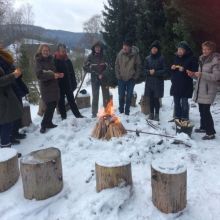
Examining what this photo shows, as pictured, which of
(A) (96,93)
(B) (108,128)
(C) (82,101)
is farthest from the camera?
(C) (82,101)

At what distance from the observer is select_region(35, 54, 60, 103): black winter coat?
23.8 feet

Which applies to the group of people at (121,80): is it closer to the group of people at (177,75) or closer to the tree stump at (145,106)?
the group of people at (177,75)

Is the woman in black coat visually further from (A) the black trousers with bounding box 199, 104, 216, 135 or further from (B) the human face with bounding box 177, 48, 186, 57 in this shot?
(A) the black trousers with bounding box 199, 104, 216, 135

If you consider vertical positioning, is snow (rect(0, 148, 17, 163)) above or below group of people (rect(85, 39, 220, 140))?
below

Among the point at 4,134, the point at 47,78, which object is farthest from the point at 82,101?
the point at 4,134

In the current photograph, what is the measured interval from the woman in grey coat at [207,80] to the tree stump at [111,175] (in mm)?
3018

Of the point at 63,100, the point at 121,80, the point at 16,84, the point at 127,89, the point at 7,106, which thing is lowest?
the point at 63,100

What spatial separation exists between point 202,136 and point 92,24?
6321 cm

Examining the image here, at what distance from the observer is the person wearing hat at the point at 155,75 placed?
26.9 feet

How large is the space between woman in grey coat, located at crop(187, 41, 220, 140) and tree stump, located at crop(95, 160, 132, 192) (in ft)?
9.90

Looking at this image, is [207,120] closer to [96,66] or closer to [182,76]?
[182,76]

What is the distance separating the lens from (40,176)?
4.52m

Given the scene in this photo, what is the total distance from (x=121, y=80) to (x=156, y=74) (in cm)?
100

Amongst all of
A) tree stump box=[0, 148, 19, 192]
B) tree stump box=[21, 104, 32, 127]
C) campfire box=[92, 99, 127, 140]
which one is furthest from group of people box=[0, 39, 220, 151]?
campfire box=[92, 99, 127, 140]
